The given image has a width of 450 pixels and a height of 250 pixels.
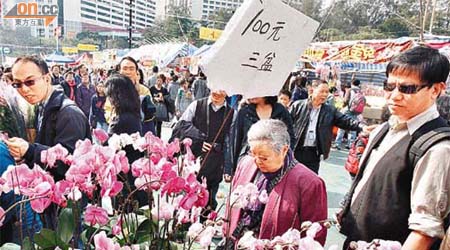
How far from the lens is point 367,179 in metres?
1.32

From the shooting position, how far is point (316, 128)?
2883 mm

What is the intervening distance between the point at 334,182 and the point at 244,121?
2205mm

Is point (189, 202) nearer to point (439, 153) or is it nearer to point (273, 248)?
point (273, 248)

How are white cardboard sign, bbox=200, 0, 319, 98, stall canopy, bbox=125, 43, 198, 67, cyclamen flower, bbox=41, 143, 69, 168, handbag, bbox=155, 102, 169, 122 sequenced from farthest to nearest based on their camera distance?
stall canopy, bbox=125, 43, 198, 67 → handbag, bbox=155, 102, 169, 122 → white cardboard sign, bbox=200, 0, 319, 98 → cyclamen flower, bbox=41, 143, 69, 168

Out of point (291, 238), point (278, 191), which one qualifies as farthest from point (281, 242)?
point (278, 191)

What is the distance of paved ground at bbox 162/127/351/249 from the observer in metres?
3.01

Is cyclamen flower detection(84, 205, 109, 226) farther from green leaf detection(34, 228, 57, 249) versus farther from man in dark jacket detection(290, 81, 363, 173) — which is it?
man in dark jacket detection(290, 81, 363, 173)

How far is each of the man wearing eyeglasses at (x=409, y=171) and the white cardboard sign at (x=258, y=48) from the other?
1.13 feet

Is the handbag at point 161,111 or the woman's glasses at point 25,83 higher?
the woman's glasses at point 25,83

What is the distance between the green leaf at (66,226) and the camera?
2.62ft

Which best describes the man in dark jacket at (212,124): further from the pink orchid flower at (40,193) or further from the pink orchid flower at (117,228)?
the pink orchid flower at (40,193)

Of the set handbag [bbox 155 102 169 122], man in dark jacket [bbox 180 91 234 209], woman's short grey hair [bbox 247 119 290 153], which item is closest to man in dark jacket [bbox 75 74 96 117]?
handbag [bbox 155 102 169 122]

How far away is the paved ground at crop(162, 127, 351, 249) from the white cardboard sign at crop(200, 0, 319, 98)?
1.95 meters

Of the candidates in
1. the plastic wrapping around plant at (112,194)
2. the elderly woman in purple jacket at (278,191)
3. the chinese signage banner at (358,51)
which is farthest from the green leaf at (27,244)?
the chinese signage banner at (358,51)
